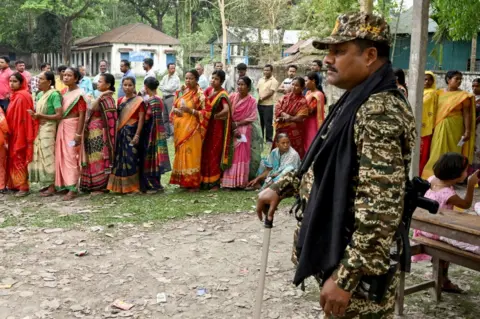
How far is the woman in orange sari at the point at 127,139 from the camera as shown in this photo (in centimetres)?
753

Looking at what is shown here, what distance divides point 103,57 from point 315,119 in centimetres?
3897

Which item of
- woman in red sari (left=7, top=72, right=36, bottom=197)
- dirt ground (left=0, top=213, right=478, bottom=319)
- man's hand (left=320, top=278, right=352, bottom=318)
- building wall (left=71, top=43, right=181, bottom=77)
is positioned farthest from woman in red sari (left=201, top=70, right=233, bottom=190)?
building wall (left=71, top=43, right=181, bottom=77)

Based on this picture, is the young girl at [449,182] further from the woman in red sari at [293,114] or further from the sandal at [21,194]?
the sandal at [21,194]

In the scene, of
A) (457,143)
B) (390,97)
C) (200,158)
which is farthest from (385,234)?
(457,143)

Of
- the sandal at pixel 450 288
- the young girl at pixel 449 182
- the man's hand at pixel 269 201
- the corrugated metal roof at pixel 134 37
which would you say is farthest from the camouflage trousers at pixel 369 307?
the corrugated metal roof at pixel 134 37

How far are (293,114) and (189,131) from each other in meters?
1.61

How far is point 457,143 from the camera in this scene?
827 cm

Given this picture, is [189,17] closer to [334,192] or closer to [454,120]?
[454,120]

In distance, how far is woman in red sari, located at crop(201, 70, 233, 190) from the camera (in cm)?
790

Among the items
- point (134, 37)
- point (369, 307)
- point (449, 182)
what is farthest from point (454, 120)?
point (134, 37)

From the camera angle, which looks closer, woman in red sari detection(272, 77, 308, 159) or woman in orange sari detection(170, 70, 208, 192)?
woman in orange sari detection(170, 70, 208, 192)

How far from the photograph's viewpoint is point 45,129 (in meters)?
7.45

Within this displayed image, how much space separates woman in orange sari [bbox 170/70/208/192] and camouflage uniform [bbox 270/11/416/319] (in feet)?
19.1

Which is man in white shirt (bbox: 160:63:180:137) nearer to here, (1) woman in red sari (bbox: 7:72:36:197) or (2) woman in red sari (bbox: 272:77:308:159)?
(2) woman in red sari (bbox: 272:77:308:159)
